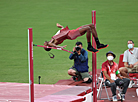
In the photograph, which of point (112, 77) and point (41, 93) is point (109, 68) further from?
point (41, 93)

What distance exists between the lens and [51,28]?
14.6 m

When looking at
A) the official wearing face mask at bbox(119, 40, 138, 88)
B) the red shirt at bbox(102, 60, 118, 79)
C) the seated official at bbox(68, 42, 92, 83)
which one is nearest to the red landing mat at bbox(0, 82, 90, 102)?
the red shirt at bbox(102, 60, 118, 79)

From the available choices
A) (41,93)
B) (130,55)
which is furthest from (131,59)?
(41,93)

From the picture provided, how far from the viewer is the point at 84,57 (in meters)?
7.79

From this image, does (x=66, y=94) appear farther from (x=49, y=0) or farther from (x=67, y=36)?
(x=49, y=0)

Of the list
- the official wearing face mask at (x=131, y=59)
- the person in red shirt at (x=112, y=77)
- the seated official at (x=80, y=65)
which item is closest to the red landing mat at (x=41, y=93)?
A: the person in red shirt at (x=112, y=77)

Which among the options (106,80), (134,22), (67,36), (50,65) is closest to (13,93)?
(67,36)

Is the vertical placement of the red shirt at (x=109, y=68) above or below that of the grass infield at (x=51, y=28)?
below

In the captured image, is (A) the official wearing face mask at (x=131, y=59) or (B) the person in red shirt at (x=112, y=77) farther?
(A) the official wearing face mask at (x=131, y=59)

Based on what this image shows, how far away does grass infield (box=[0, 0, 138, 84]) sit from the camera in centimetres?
1010

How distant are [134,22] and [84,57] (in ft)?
26.0

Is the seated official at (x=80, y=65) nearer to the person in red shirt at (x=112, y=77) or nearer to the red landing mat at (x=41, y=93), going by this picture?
the person in red shirt at (x=112, y=77)

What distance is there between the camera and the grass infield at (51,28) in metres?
10.1

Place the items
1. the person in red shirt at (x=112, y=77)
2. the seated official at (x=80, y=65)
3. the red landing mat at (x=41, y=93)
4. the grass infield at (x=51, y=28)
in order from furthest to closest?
the grass infield at (x=51, y=28)
the seated official at (x=80, y=65)
the person in red shirt at (x=112, y=77)
the red landing mat at (x=41, y=93)
